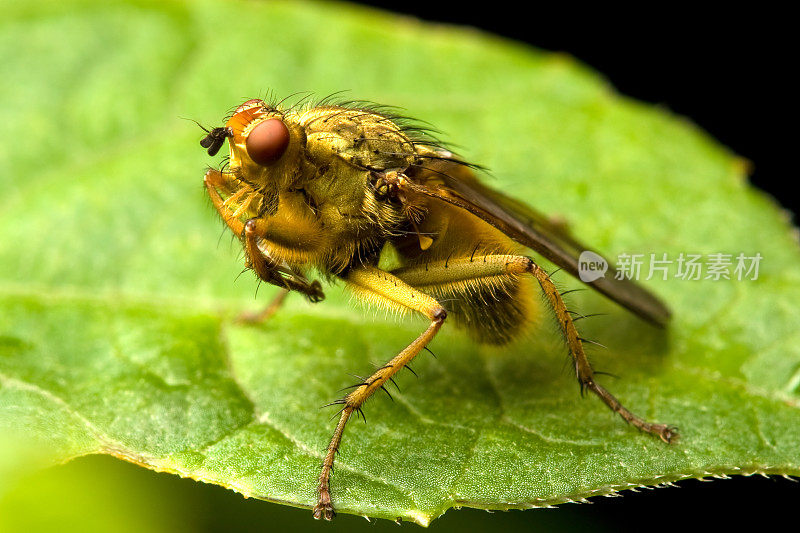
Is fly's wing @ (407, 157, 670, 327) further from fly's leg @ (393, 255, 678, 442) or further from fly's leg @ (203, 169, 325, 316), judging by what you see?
fly's leg @ (203, 169, 325, 316)

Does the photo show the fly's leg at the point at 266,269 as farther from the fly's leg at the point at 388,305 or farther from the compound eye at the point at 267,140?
the compound eye at the point at 267,140

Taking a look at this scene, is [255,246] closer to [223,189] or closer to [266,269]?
[266,269]

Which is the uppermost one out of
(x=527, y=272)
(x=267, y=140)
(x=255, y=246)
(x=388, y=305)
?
(x=267, y=140)

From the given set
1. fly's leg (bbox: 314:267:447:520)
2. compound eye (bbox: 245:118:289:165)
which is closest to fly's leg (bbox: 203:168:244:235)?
compound eye (bbox: 245:118:289:165)

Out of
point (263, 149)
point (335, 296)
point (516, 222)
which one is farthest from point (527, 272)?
point (263, 149)

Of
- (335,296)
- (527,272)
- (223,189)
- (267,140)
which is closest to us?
(267,140)

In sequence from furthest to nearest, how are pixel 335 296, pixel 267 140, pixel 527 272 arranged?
pixel 335 296 < pixel 527 272 < pixel 267 140
